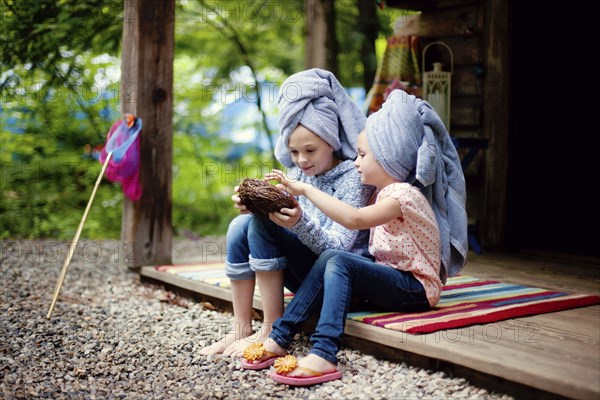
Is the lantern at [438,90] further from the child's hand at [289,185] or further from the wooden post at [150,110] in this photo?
the child's hand at [289,185]

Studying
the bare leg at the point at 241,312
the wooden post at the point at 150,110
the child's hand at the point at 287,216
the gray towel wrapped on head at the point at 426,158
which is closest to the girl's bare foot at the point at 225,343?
the bare leg at the point at 241,312

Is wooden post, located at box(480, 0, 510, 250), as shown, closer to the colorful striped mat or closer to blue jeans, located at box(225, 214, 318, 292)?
the colorful striped mat

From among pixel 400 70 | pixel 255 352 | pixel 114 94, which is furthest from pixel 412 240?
pixel 114 94

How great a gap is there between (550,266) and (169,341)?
2.57 m

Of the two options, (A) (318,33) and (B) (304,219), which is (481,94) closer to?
(A) (318,33)

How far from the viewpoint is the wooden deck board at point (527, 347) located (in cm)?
225

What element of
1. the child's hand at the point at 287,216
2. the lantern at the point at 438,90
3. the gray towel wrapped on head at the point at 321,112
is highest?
the lantern at the point at 438,90

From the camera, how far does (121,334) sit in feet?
11.3

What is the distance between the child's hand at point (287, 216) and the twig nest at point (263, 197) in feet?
0.07

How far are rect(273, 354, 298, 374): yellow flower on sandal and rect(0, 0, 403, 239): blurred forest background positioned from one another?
344cm

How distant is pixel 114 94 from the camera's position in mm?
7051

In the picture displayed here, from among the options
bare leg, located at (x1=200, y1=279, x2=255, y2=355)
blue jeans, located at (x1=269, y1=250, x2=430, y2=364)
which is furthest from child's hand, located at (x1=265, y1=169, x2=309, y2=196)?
bare leg, located at (x1=200, y1=279, x2=255, y2=355)

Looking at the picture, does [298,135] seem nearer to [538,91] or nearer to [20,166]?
[538,91]

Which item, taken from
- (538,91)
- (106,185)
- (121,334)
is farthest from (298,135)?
(106,185)
